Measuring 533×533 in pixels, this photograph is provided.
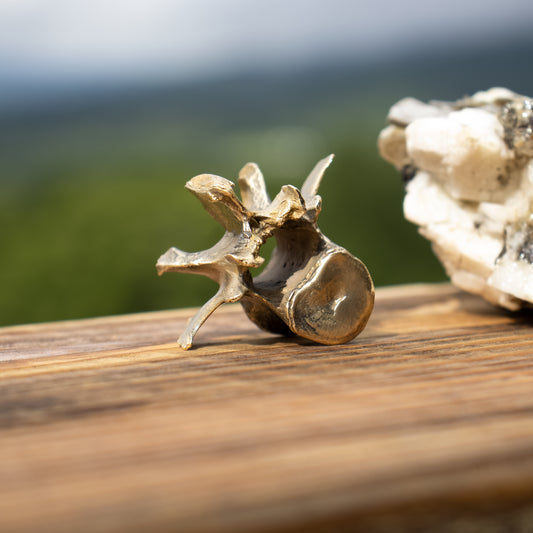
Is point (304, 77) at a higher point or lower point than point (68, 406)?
higher

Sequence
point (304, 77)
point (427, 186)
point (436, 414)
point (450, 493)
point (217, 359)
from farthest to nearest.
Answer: point (304, 77), point (427, 186), point (217, 359), point (436, 414), point (450, 493)

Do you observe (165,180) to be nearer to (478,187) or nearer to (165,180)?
(165,180)

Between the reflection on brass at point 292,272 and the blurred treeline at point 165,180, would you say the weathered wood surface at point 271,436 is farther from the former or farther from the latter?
the blurred treeline at point 165,180

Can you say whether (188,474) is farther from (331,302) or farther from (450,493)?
(331,302)

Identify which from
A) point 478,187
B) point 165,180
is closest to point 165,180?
point 165,180

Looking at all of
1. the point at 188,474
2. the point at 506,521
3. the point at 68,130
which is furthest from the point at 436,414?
the point at 68,130

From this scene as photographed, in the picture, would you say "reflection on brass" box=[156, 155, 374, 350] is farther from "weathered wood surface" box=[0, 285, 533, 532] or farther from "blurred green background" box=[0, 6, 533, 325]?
"blurred green background" box=[0, 6, 533, 325]
